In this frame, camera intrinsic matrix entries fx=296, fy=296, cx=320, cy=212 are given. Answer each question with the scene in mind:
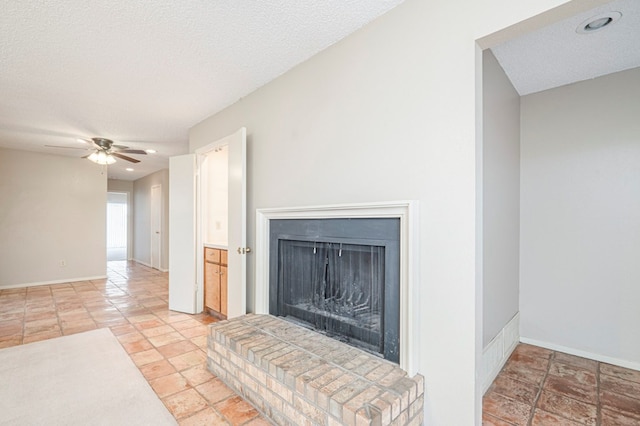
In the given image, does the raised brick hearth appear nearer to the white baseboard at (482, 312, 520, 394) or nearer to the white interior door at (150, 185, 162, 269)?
the white baseboard at (482, 312, 520, 394)

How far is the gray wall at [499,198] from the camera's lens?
2119 millimetres

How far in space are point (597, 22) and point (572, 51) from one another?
0.31 metres

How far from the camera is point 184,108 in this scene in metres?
3.47

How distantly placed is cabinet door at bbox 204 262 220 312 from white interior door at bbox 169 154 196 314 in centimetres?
A: 15

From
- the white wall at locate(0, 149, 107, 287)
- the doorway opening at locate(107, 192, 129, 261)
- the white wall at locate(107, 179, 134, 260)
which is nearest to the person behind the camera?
the white wall at locate(0, 149, 107, 287)

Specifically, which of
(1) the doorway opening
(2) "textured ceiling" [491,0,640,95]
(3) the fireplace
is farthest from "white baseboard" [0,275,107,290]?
(2) "textured ceiling" [491,0,640,95]

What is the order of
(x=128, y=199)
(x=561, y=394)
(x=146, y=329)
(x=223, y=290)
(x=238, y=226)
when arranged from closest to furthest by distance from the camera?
(x=561, y=394) < (x=238, y=226) < (x=146, y=329) < (x=223, y=290) < (x=128, y=199)

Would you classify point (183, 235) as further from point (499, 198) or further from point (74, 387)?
point (499, 198)

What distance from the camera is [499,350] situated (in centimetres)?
237

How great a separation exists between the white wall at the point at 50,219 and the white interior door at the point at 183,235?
3.47 metres

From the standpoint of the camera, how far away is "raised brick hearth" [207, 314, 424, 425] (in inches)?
56.4

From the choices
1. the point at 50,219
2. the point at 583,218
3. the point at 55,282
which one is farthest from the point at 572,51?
the point at 55,282

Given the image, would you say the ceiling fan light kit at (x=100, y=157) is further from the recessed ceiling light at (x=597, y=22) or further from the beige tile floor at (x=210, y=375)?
the recessed ceiling light at (x=597, y=22)

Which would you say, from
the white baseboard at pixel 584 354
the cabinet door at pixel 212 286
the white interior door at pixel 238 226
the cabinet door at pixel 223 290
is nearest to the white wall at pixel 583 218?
the white baseboard at pixel 584 354
